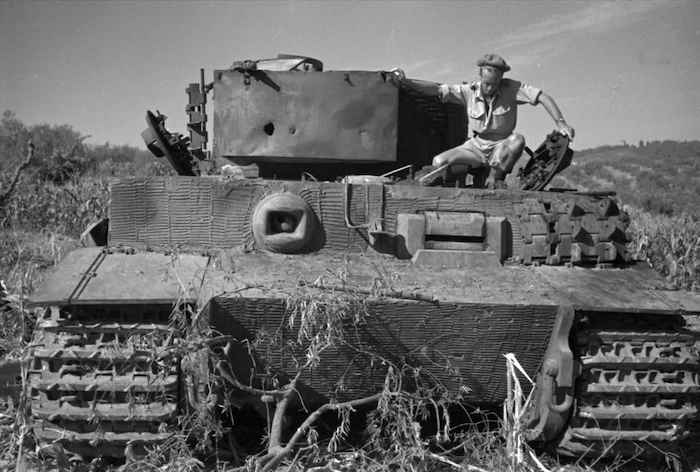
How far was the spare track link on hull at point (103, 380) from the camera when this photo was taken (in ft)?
11.5

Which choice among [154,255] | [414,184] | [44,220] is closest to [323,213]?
[414,184]

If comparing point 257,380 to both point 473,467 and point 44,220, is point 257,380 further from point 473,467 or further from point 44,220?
point 44,220

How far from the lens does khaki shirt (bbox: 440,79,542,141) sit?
5.87m

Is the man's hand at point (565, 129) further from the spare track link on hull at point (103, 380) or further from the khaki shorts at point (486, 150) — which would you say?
the spare track link on hull at point (103, 380)

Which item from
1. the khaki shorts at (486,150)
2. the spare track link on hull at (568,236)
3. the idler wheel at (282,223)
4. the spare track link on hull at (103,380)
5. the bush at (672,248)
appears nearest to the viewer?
the spare track link on hull at (103,380)

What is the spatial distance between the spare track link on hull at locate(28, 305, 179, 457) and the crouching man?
2918mm

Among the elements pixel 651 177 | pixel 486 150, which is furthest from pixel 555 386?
pixel 651 177

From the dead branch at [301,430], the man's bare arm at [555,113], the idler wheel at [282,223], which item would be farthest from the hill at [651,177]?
the dead branch at [301,430]

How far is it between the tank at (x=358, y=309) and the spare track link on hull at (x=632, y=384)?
11mm

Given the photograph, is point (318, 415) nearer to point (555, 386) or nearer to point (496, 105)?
point (555, 386)

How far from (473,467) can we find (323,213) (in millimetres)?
1699

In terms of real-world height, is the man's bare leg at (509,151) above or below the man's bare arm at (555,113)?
below

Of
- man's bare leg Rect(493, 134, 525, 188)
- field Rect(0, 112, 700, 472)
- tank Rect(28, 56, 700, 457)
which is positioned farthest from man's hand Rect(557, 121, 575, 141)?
field Rect(0, 112, 700, 472)

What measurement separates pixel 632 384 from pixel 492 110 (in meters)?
2.82
